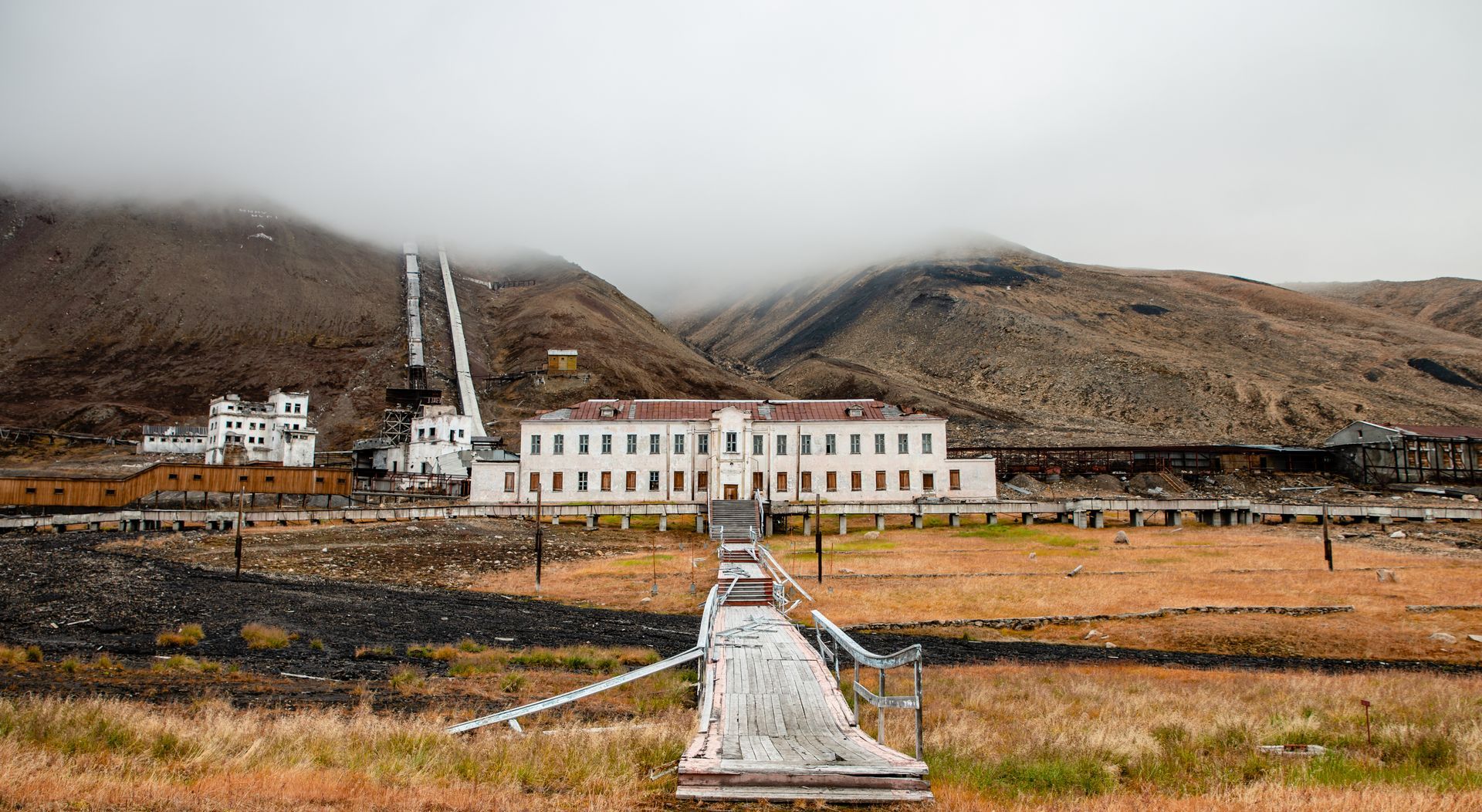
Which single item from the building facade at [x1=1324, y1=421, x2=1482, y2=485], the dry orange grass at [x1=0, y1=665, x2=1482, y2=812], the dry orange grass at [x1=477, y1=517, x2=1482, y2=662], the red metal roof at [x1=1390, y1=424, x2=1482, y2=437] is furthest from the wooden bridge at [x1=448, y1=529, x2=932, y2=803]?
the red metal roof at [x1=1390, y1=424, x2=1482, y2=437]

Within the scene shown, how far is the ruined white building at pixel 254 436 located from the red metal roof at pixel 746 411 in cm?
4684

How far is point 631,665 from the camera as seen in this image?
19719 mm

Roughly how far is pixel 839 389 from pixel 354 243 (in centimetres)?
11392

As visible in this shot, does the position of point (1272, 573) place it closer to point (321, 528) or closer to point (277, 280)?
point (321, 528)

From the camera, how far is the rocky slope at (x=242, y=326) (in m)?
113

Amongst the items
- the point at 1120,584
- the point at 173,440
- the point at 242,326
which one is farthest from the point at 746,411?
the point at 242,326

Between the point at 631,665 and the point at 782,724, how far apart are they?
8445 millimetres

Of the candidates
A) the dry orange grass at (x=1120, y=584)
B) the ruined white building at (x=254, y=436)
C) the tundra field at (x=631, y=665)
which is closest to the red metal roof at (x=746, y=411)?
the dry orange grass at (x=1120, y=584)

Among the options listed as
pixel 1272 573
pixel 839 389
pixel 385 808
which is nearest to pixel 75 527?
pixel 385 808

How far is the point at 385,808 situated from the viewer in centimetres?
826

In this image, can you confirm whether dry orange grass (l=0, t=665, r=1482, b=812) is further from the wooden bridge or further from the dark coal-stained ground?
the dark coal-stained ground

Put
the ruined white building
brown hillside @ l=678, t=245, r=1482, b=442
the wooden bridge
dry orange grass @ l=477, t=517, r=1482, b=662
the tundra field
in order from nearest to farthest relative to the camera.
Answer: the wooden bridge
the tundra field
dry orange grass @ l=477, t=517, r=1482, b=662
the ruined white building
brown hillside @ l=678, t=245, r=1482, b=442

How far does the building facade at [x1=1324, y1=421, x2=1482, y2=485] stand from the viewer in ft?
246

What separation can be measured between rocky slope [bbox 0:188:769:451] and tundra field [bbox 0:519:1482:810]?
239 ft
